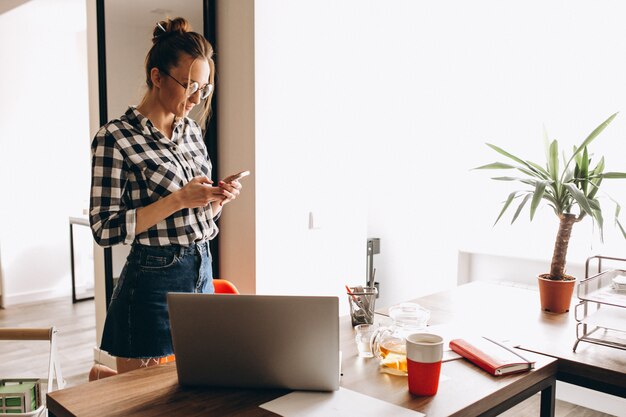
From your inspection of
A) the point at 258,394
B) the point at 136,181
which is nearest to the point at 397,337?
the point at 258,394

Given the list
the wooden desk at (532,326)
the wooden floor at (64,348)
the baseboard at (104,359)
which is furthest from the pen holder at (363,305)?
the baseboard at (104,359)

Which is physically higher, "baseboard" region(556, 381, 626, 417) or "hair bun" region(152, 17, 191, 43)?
"hair bun" region(152, 17, 191, 43)

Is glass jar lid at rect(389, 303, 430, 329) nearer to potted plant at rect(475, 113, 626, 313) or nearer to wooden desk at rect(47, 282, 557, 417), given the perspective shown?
wooden desk at rect(47, 282, 557, 417)

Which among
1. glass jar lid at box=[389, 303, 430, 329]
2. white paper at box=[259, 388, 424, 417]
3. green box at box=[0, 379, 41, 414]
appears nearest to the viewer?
white paper at box=[259, 388, 424, 417]

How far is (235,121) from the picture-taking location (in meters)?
2.75

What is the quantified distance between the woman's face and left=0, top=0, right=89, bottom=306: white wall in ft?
11.2

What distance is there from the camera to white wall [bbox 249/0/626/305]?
2.77 m

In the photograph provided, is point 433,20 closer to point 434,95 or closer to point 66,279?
point 434,95

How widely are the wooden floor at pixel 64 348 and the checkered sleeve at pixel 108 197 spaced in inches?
76.6

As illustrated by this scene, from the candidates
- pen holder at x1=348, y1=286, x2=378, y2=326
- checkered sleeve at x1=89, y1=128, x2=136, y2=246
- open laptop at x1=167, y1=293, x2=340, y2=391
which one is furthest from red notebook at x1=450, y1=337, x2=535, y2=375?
checkered sleeve at x1=89, y1=128, x2=136, y2=246

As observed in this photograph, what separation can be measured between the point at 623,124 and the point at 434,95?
113 cm

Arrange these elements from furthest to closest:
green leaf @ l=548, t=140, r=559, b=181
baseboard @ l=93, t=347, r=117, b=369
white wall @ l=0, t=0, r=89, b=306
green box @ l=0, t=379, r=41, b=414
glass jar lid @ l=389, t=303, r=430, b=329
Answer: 1. white wall @ l=0, t=0, r=89, b=306
2. baseboard @ l=93, t=347, r=117, b=369
3. green leaf @ l=548, t=140, r=559, b=181
4. green box @ l=0, t=379, r=41, b=414
5. glass jar lid @ l=389, t=303, r=430, b=329

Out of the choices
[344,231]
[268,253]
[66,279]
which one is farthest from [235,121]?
[66,279]

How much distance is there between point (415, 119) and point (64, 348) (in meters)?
2.73
